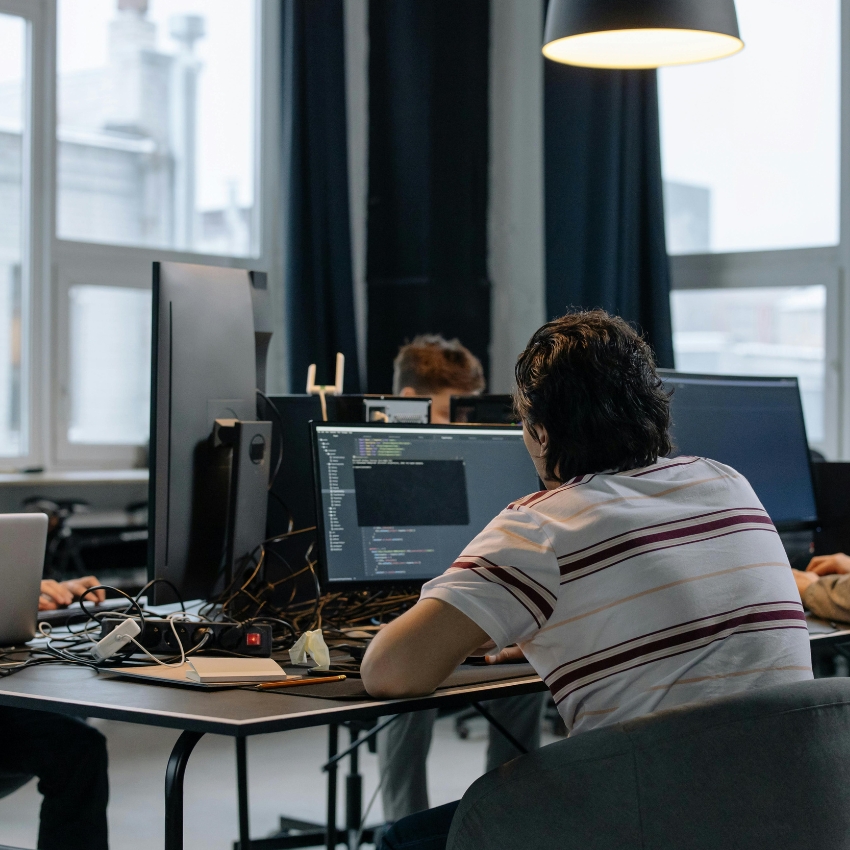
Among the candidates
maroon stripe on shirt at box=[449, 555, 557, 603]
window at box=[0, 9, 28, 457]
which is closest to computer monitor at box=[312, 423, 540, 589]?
maroon stripe on shirt at box=[449, 555, 557, 603]

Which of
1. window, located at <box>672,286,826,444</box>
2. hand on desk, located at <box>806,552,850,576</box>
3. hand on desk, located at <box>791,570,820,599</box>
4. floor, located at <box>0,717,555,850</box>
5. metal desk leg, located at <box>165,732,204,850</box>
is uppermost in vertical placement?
window, located at <box>672,286,826,444</box>

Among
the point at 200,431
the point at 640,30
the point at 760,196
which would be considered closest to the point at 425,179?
the point at 760,196

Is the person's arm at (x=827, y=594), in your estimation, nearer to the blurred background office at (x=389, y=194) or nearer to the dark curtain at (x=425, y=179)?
the blurred background office at (x=389, y=194)

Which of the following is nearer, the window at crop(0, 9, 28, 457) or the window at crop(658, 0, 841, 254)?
the window at crop(0, 9, 28, 457)

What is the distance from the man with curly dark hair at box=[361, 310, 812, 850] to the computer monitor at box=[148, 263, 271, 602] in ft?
1.77

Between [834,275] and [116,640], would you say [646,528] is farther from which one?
[834,275]

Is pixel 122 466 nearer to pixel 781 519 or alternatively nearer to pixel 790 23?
pixel 781 519

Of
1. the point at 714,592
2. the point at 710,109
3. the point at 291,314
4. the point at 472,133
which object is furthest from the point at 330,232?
the point at 714,592

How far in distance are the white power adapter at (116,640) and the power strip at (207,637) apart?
0.11 feet

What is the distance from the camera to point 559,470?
136cm

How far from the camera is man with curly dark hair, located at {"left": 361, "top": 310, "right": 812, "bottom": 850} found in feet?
4.02

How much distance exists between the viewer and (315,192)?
13.8 ft

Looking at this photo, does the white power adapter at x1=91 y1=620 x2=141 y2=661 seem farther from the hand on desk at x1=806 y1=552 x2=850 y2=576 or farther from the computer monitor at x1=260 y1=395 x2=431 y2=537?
the hand on desk at x1=806 y1=552 x2=850 y2=576

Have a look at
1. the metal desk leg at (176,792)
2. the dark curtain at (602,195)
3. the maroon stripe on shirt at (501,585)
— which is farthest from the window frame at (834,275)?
the metal desk leg at (176,792)
